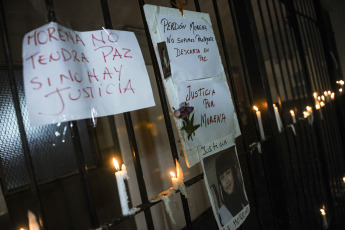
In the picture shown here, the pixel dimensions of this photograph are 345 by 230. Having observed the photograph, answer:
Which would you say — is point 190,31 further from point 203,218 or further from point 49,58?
point 203,218

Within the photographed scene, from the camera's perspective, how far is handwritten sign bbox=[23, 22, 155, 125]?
63cm

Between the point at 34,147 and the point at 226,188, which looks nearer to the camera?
the point at 226,188

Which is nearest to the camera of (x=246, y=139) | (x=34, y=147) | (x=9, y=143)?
(x=246, y=139)

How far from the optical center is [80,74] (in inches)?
27.3

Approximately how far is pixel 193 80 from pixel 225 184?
0.47 meters

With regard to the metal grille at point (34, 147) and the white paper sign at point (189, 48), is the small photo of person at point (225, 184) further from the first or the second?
the metal grille at point (34, 147)

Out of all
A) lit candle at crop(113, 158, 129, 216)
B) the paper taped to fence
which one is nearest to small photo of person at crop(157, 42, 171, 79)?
the paper taped to fence

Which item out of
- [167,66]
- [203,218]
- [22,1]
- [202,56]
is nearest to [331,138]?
[203,218]

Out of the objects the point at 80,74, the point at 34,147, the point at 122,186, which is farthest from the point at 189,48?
the point at 34,147

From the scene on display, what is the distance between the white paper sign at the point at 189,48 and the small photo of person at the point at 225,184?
0.36 m

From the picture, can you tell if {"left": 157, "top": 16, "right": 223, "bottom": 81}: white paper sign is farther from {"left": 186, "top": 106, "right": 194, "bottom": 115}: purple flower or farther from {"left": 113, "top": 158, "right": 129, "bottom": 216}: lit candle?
{"left": 113, "top": 158, "right": 129, "bottom": 216}: lit candle

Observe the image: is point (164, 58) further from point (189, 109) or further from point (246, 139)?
point (246, 139)

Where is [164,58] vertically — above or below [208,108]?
above

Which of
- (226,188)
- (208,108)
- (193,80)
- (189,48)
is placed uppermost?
(189,48)
